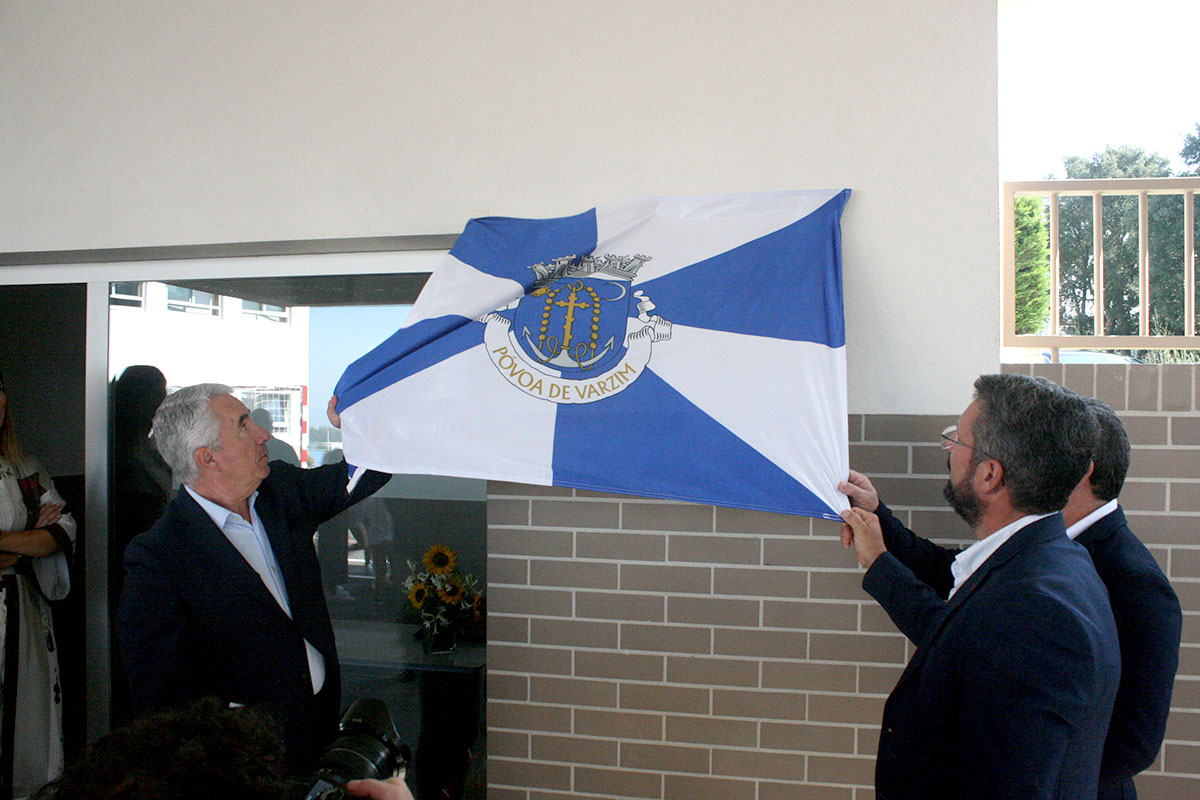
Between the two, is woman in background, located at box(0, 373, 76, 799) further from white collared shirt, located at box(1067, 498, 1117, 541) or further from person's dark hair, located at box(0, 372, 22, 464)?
white collared shirt, located at box(1067, 498, 1117, 541)

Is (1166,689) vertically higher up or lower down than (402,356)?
lower down

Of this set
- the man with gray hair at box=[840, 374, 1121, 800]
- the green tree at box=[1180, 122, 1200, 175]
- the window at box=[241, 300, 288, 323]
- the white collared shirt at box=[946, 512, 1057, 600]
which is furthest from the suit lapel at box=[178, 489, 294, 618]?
the green tree at box=[1180, 122, 1200, 175]

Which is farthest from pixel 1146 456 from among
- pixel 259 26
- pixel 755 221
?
pixel 259 26

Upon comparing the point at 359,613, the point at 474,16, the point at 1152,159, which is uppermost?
the point at 474,16

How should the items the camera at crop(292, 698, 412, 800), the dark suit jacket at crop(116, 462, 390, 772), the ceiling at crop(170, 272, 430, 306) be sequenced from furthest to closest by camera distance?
the ceiling at crop(170, 272, 430, 306)
the dark suit jacket at crop(116, 462, 390, 772)
the camera at crop(292, 698, 412, 800)

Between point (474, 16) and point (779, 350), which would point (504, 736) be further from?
point (474, 16)

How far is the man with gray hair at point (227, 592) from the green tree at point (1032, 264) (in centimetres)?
226

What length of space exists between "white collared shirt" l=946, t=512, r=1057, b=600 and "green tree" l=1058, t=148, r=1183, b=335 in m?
1.19

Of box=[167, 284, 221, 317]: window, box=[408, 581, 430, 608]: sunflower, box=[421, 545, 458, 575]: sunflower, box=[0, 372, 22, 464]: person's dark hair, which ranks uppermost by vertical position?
box=[167, 284, 221, 317]: window

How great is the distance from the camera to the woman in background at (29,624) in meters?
2.65

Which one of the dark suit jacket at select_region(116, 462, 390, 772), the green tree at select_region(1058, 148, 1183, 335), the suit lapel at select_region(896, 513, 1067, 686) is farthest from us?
the green tree at select_region(1058, 148, 1183, 335)

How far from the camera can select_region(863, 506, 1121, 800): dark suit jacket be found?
1190 millimetres

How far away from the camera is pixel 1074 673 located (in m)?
1.19

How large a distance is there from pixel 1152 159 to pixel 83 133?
143 inches
